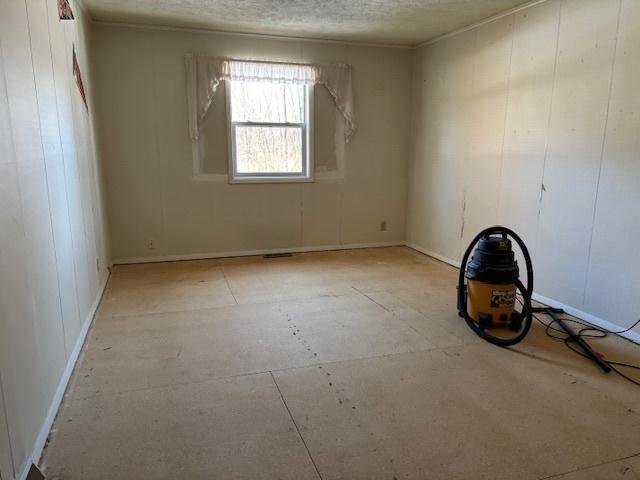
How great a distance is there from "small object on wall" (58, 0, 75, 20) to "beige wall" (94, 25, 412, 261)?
4.53 ft

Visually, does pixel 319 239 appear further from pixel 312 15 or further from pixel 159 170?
pixel 312 15

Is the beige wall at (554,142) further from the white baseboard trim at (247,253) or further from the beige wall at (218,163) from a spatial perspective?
the white baseboard trim at (247,253)

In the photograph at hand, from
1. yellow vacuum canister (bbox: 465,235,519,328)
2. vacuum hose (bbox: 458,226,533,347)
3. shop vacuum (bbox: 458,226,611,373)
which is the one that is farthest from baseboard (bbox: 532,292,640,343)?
yellow vacuum canister (bbox: 465,235,519,328)

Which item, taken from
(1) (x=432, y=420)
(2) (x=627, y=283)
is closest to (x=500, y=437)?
(1) (x=432, y=420)

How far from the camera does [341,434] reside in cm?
198

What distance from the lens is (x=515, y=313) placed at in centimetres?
312

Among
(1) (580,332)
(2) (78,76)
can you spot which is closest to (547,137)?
(1) (580,332)

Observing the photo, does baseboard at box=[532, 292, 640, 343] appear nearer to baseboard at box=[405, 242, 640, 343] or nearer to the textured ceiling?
baseboard at box=[405, 242, 640, 343]

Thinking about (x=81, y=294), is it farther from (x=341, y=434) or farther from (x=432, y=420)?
(x=432, y=420)

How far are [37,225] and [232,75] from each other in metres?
3.23

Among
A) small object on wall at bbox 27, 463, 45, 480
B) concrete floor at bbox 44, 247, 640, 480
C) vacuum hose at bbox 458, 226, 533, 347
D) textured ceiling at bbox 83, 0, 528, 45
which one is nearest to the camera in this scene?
small object on wall at bbox 27, 463, 45, 480

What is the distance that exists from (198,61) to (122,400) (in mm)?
3617

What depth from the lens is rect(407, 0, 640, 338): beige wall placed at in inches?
119

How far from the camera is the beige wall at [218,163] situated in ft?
15.2
